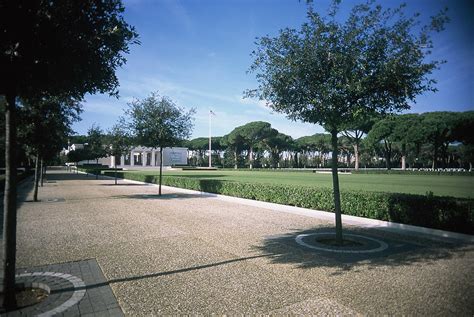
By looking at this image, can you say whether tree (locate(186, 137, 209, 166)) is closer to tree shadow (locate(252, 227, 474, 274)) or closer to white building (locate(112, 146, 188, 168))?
white building (locate(112, 146, 188, 168))

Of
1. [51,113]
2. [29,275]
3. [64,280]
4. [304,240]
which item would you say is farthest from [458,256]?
[51,113]

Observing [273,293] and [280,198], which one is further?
[280,198]

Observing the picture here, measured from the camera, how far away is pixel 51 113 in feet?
47.1

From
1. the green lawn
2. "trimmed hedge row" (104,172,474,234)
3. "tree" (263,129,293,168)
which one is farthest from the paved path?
"tree" (263,129,293,168)

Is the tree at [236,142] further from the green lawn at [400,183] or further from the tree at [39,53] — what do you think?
the tree at [39,53]

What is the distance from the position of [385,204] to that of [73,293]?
9502mm

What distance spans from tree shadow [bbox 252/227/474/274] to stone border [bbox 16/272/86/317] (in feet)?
11.8

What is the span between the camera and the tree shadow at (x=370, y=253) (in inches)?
233

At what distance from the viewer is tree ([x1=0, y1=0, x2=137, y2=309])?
13.2 feet

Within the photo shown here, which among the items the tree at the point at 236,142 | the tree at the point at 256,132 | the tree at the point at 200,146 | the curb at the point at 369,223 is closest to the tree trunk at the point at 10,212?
the curb at the point at 369,223

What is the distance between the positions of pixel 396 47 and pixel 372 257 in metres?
4.99

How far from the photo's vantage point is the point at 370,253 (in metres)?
6.64

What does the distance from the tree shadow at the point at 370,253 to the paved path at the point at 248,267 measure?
0.02m

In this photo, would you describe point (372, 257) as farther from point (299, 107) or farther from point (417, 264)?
point (299, 107)
